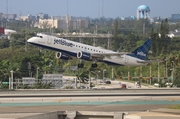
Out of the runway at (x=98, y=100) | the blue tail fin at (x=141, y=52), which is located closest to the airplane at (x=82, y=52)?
the blue tail fin at (x=141, y=52)

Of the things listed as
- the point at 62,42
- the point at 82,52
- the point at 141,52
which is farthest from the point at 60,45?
the point at 141,52

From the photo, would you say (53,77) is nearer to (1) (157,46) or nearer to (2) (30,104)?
(2) (30,104)

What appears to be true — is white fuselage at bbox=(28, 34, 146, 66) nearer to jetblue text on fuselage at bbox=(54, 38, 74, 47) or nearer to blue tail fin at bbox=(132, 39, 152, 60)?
jetblue text on fuselage at bbox=(54, 38, 74, 47)

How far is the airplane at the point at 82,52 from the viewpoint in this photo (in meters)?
69.9

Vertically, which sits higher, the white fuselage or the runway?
the white fuselage

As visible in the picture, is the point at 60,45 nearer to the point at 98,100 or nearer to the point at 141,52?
the point at 141,52

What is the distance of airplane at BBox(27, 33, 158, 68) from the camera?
69938 millimetres

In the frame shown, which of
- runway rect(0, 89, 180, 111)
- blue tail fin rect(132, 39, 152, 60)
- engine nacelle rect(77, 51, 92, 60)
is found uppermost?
blue tail fin rect(132, 39, 152, 60)

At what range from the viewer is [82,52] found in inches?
2820

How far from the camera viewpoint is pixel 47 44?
70.0m

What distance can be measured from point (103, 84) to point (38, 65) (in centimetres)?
1306

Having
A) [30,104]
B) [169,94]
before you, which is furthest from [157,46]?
[30,104]

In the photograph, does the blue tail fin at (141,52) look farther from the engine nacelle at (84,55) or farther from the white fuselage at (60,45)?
the engine nacelle at (84,55)

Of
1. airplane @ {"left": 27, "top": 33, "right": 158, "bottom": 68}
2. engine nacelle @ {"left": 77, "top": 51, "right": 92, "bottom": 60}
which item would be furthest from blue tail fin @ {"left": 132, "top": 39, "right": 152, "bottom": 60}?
engine nacelle @ {"left": 77, "top": 51, "right": 92, "bottom": 60}
